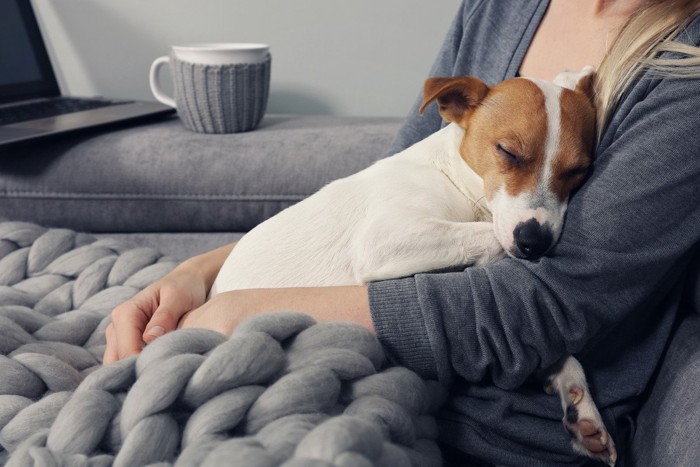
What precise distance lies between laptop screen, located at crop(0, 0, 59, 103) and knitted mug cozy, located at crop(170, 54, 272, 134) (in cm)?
63

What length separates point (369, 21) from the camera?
2.01 metres

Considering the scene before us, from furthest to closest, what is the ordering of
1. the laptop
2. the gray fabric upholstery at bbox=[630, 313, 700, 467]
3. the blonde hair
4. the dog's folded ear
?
1. the laptop
2. the dog's folded ear
3. the blonde hair
4. the gray fabric upholstery at bbox=[630, 313, 700, 467]

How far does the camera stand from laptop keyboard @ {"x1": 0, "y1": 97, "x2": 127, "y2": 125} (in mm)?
1803

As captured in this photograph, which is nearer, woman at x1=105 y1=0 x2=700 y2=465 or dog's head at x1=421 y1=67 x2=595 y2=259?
woman at x1=105 y1=0 x2=700 y2=465

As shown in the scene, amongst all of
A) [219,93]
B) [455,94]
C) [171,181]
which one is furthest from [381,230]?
[219,93]

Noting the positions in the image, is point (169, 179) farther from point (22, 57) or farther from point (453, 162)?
point (22, 57)

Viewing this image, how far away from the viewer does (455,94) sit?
3.36ft

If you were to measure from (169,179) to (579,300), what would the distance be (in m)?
1.06

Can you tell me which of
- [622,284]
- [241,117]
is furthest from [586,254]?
[241,117]

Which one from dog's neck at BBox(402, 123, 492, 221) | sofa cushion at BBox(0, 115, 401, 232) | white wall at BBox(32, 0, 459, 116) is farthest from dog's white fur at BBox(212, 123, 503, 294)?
white wall at BBox(32, 0, 459, 116)

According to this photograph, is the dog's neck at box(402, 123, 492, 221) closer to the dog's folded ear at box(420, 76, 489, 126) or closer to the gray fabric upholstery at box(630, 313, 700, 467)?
the dog's folded ear at box(420, 76, 489, 126)

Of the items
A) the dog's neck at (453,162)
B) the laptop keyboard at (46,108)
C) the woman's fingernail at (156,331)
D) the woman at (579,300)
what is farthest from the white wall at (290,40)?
the woman's fingernail at (156,331)

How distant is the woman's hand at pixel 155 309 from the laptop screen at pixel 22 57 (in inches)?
50.2

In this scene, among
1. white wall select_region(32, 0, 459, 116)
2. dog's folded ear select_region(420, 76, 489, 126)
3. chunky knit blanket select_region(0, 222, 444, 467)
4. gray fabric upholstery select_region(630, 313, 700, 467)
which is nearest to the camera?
chunky knit blanket select_region(0, 222, 444, 467)
